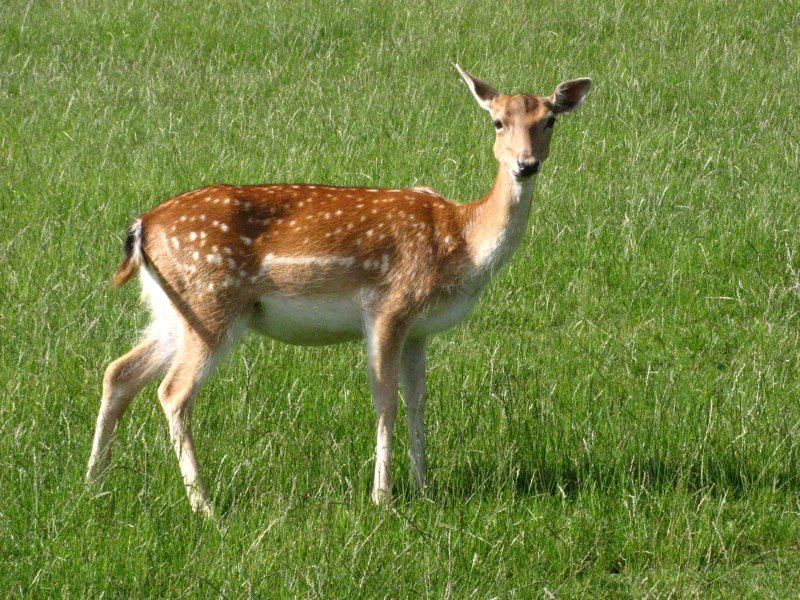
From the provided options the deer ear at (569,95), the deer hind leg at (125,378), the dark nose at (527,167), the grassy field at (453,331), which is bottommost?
the grassy field at (453,331)

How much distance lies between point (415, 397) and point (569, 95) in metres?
1.52

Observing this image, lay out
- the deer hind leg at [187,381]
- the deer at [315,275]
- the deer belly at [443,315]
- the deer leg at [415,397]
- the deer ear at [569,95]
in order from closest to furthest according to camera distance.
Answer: the deer hind leg at [187,381] < the deer at [315,275] < the deer leg at [415,397] < the deer belly at [443,315] < the deer ear at [569,95]

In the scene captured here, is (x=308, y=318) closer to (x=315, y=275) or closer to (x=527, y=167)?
(x=315, y=275)

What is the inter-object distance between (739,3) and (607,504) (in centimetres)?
942

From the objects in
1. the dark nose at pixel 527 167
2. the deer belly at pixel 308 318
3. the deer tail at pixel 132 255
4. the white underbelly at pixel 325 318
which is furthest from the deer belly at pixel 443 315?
the deer tail at pixel 132 255

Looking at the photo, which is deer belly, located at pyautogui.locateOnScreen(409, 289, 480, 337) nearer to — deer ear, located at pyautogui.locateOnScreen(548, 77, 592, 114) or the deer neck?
the deer neck

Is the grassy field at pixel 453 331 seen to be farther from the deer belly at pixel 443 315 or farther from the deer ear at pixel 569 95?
the deer ear at pixel 569 95

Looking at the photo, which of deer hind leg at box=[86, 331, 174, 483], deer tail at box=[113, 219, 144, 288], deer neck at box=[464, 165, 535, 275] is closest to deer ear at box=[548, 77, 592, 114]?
deer neck at box=[464, 165, 535, 275]

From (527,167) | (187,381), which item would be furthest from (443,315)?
(187,381)

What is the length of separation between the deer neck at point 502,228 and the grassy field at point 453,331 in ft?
2.00

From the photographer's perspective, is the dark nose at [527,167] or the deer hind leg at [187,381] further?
the dark nose at [527,167]

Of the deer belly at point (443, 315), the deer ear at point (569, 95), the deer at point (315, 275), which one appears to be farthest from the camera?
the deer ear at point (569, 95)

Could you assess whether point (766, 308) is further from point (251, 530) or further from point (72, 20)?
point (72, 20)

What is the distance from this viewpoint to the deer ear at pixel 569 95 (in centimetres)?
588
